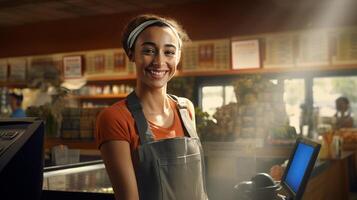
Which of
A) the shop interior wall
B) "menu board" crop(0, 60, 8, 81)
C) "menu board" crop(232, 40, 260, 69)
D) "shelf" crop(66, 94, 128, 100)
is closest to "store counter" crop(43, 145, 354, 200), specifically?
"menu board" crop(232, 40, 260, 69)

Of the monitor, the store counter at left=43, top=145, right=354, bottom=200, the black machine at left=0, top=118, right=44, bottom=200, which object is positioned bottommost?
the store counter at left=43, top=145, right=354, bottom=200

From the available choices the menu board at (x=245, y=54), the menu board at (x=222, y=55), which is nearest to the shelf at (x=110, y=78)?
the menu board at (x=222, y=55)

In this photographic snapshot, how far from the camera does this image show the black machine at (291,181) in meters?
1.70

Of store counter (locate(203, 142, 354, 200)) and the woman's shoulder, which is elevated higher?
the woman's shoulder

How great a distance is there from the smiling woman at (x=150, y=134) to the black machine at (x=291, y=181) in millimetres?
337

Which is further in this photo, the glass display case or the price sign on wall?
the price sign on wall

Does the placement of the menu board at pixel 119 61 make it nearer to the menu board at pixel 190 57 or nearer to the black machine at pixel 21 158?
the menu board at pixel 190 57

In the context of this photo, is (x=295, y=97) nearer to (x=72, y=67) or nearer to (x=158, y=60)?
(x=72, y=67)

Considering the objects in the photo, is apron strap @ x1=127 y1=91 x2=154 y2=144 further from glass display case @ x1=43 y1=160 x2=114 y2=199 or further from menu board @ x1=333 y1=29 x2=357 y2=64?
menu board @ x1=333 y1=29 x2=357 y2=64

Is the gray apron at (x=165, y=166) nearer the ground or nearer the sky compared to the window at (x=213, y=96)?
nearer the ground

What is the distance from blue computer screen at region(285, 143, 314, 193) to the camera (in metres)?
1.75

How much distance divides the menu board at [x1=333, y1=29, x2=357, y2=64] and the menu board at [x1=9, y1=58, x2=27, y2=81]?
16.0 feet

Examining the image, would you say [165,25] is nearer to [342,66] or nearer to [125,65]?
[342,66]

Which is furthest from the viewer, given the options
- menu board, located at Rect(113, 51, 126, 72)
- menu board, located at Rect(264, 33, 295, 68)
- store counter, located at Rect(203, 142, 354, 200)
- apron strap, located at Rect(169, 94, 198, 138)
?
menu board, located at Rect(113, 51, 126, 72)
